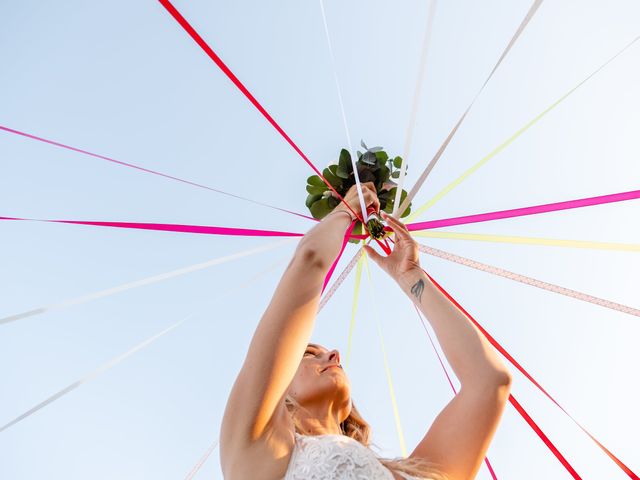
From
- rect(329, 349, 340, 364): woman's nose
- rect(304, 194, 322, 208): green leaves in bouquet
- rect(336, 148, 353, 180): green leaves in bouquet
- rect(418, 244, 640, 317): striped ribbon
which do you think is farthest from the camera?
rect(304, 194, 322, 208): green leaves in bouquet

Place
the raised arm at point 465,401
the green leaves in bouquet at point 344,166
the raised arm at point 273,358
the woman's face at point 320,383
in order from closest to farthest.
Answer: the raised arm at point 273,358 < the raised arm at point 465,401 < the woman's face at point 320,383 < the green leaves in bouquet at point 344,166

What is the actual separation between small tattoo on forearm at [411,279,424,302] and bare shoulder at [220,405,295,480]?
993 millimetres

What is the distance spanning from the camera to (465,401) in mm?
1940

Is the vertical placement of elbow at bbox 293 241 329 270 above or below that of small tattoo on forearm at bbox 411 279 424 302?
above

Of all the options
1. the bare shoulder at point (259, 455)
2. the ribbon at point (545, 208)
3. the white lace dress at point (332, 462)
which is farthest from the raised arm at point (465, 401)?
the bare shoulder at point (259, 455)

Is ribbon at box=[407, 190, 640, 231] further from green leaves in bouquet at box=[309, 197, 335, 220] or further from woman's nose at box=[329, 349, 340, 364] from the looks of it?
woman's nose at box=[329, 349, 340, 364]

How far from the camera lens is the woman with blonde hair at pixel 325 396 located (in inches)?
55.9

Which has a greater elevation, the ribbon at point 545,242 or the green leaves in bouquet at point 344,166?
the green leaves in bouquet at point 344,166

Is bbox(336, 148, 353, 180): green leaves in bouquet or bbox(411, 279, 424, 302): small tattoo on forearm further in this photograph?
bbox(336, 148, 353, 180): green leaves in bouquet

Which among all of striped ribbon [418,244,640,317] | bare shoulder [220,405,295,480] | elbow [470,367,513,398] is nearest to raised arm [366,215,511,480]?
elbow [470,367,513,398]

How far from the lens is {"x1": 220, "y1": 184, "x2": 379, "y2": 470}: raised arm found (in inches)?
54.9

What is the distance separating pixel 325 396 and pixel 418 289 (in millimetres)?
666

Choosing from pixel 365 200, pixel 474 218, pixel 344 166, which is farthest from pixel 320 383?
pixel 344 166

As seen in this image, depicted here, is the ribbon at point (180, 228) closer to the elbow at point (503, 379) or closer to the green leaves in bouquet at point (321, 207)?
the green leaves in bouquet at point (321, 207)
